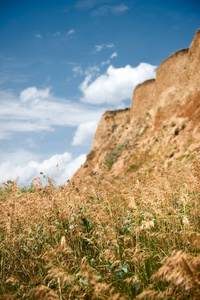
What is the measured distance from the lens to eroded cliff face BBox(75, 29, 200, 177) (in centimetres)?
1981

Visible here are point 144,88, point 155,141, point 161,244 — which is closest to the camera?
point 161,244

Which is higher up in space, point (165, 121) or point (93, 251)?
point (165, 121)

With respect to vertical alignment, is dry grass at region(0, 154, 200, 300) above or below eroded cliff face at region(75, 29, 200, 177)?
below

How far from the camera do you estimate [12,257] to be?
3.05 meters

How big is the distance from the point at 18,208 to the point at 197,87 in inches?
860

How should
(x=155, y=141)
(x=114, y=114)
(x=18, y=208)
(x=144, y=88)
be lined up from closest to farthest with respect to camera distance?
(x=18, y=208) → (x=155, y=141) → (x=144, y=88) → (x=114, y=114)

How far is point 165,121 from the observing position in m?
24.7

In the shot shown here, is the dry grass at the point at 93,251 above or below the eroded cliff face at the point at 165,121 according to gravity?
below

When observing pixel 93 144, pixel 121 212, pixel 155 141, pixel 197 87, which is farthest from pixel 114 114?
pixel 121 212

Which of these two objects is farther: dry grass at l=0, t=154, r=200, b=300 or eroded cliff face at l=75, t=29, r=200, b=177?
eroded cliff face at l=75, t=29, r=200, b=177

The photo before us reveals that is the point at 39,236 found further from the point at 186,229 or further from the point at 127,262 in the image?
the point at 186,229

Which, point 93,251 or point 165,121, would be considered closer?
point 93,251

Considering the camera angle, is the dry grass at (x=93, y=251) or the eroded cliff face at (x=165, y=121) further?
the eroded cliff face at (x=165, y=121)

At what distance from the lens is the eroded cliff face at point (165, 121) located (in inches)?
780
